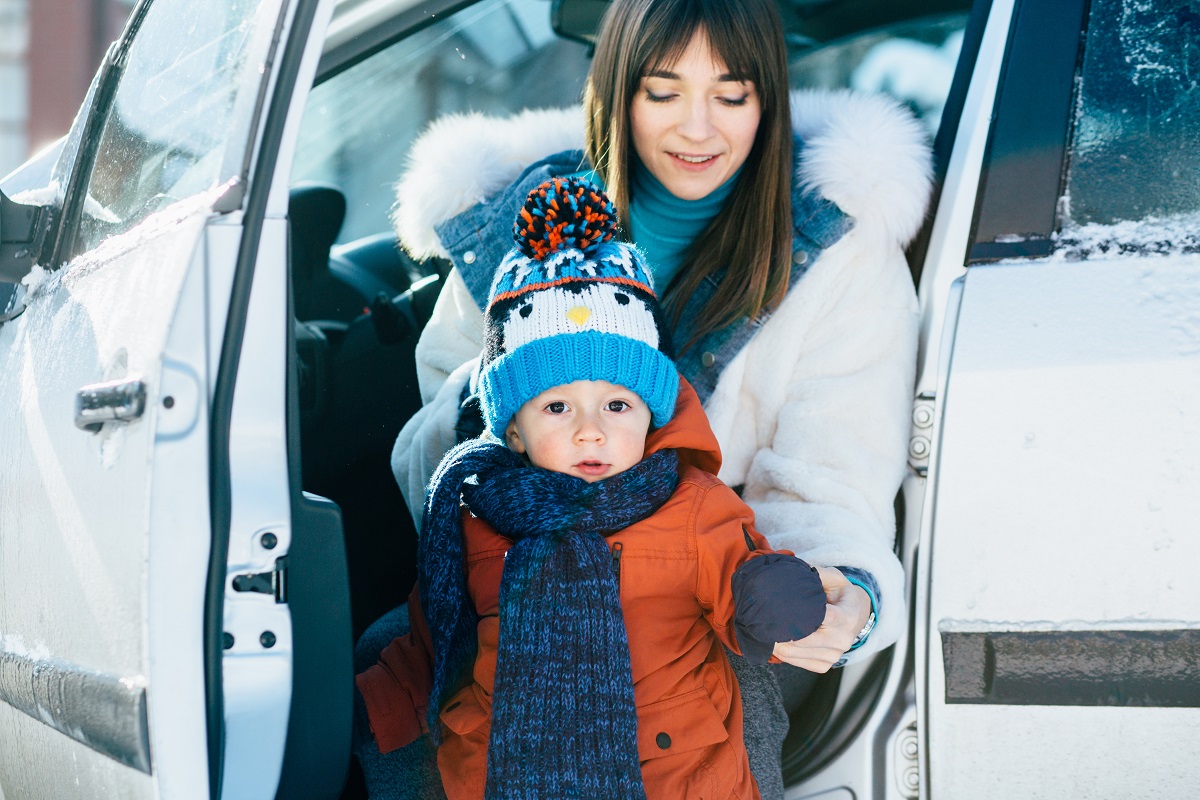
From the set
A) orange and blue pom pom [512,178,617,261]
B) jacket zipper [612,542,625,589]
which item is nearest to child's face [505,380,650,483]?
jacket zipper [612,542,625,589]

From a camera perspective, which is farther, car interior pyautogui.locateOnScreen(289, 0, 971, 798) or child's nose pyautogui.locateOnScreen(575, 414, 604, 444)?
car interior pyautogui.locateOnScreen(289, 0, 971, 798)

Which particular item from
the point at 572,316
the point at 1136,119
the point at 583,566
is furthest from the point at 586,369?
the point at 1136,119

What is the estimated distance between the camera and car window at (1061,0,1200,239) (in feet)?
5.15

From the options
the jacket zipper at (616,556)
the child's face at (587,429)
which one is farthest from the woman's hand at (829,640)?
the child's face at (587,429)

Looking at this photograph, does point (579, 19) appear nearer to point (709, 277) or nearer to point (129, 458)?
point (709, 277)

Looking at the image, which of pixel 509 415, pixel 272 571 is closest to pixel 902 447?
pixel 509 415

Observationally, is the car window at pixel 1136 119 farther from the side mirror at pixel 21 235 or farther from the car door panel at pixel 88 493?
the side mirror at pixel 21 235

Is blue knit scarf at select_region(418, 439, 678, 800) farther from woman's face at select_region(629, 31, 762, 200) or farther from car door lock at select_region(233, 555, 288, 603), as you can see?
woman's face at select_region(629, 31, 762, 200)

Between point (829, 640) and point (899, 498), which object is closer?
point (829, 640)

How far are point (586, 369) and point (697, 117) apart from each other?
0.58 m

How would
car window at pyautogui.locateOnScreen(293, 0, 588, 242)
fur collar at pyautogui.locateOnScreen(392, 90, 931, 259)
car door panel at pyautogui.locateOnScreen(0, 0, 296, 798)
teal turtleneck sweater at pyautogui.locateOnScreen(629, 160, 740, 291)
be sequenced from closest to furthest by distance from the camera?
1. car door panel at pyautogui.locateOnScreen(0, 0, 296, 798)
2. fur collar at pyautogui.locateOnScreen(392, 90, 931, 259)
3. teal turtleneck sweater at pyautogui.locateOnScreen(629, 160, 740, 291)
4. car window at pyautogui.locateOnScreen(293, 0, 588, 242)

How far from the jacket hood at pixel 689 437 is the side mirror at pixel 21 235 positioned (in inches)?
39.3

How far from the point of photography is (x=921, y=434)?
5.59ft

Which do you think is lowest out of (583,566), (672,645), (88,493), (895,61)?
(672,645)
